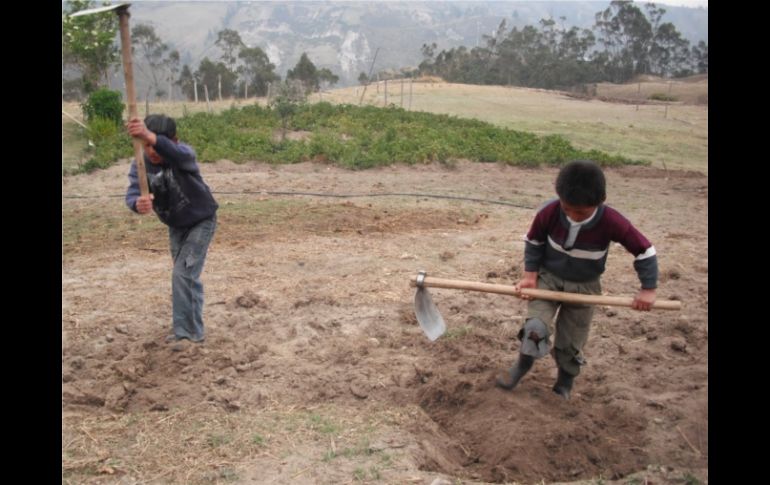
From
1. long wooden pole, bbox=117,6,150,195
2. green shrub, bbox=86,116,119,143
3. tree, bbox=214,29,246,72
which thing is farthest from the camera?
tree, bbox=214,29,246,72

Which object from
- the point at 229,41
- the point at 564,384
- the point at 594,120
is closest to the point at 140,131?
the point at 564,384

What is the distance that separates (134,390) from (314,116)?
16.1 meters

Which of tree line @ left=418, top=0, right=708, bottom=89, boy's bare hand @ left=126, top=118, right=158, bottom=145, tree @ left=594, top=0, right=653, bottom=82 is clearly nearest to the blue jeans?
boy's bare hand @ left=126, top=118, right=158, bottom=145

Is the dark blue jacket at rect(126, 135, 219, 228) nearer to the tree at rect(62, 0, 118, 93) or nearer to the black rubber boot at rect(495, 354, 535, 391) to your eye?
the black rubber boot at rect(495, 354, 535, 391)

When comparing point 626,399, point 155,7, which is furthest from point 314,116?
point 155,7

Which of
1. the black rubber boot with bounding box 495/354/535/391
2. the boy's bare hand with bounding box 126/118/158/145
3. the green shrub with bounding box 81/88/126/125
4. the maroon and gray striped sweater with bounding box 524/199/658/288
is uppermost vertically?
the green shrub with bounding box 81/88/126/125

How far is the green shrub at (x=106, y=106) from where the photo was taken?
1788cm

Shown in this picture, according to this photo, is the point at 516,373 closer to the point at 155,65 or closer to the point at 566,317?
the point at 566,317

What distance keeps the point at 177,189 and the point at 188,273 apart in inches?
23.6

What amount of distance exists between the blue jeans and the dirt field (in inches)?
7.8

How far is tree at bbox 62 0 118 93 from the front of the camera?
23761mm

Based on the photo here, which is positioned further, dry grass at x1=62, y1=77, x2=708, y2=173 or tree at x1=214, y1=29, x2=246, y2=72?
tree at x1=214, y1=29, x2=246, y2=72

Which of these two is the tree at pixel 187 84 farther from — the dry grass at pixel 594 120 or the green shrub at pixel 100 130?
the green shrub at pixel 100 130
